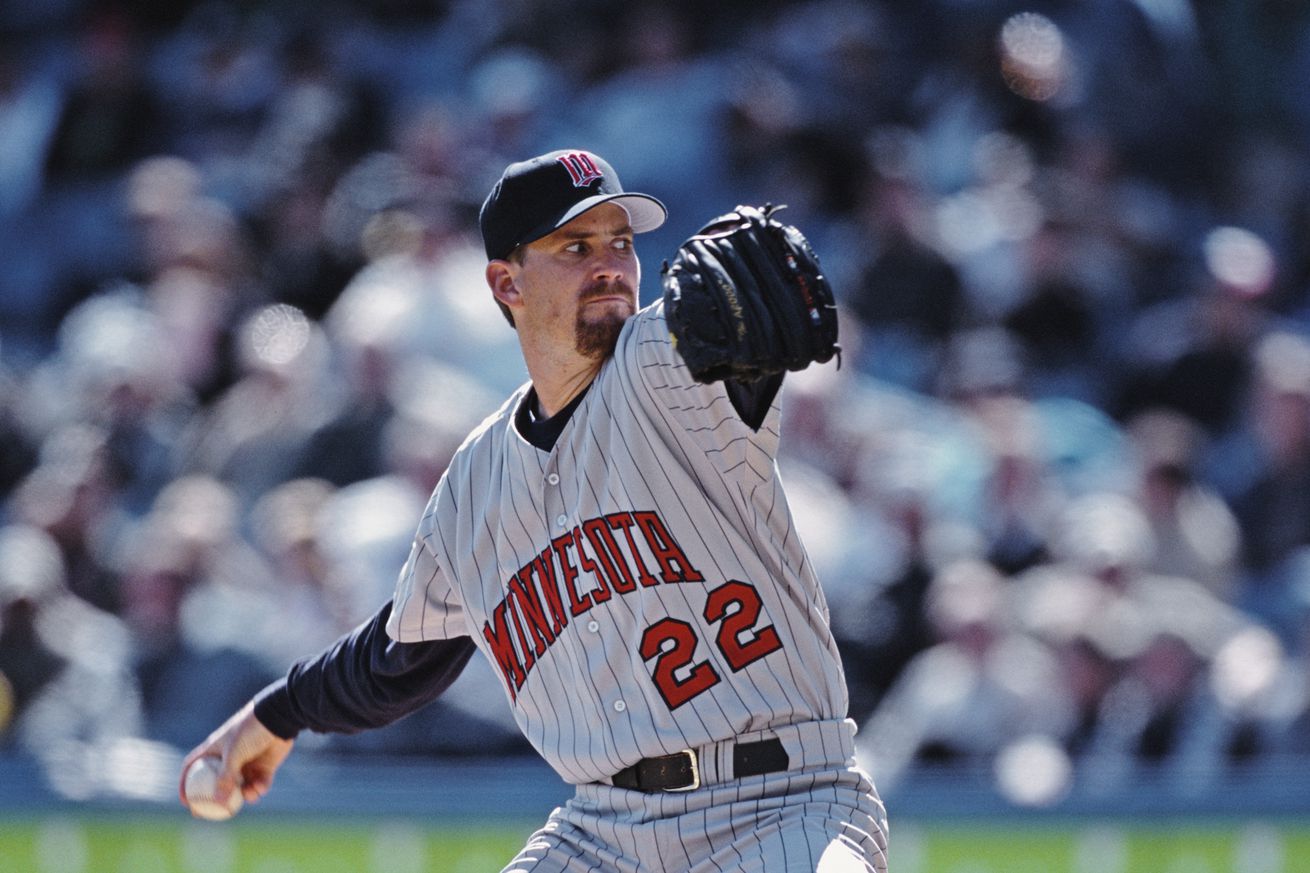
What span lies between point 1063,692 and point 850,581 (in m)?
0.84

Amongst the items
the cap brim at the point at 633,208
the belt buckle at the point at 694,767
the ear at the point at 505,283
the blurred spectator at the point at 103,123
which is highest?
the blurred spectator at the point at 103,123

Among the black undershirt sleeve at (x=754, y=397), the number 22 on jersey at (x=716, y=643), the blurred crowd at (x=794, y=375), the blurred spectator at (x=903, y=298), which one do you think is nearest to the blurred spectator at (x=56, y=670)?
the blurred crowd at (x=794, y=375)

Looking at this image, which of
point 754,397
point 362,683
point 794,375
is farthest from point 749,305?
point 794,375

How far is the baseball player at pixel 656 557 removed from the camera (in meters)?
3.16

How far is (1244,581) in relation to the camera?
6.91 meters

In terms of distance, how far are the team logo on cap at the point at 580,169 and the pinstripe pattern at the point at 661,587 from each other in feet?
1.01

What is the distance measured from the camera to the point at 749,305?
118 inches

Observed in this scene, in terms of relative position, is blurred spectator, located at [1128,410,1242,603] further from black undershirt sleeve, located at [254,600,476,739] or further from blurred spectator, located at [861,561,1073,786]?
black undershirt sleeve, located at [254,600,476,739]

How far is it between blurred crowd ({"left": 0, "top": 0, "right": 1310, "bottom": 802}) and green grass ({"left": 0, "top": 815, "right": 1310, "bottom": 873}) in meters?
0.24

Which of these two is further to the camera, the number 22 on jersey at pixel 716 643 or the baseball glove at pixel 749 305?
the number 22 on jersey at pixel 716 643

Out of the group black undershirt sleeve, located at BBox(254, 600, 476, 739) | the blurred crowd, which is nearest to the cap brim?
black undershirt sleeve, located at BBox(254, 600, 476, 739)

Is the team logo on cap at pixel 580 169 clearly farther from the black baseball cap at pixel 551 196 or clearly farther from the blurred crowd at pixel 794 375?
the blurred crowd at pixel 794 375

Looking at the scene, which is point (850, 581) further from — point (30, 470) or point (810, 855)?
point (30, 470)

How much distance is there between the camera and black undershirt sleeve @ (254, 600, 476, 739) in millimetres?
3971
